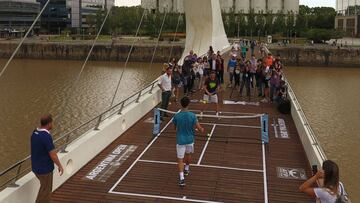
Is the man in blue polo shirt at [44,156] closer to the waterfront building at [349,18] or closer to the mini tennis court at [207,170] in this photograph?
the mini tennis court at [207,170]

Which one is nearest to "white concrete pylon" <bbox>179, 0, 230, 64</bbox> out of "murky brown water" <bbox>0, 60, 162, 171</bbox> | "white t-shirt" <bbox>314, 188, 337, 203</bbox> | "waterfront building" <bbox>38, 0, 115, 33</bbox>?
"murky brown water" <bbox>0, 60, 162, 171</bbox>

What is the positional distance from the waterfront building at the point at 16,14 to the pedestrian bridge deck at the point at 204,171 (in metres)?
89.8

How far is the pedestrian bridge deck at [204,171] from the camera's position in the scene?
798cm

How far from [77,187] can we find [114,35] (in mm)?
77318

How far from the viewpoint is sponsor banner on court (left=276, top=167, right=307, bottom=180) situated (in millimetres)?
9039

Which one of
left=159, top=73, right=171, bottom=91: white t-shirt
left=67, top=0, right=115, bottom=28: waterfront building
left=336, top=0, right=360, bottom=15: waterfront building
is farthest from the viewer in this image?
left=67, top=0, right=115, bottom=28: waterfront building

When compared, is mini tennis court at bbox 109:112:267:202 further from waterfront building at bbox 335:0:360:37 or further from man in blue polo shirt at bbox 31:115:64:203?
waterfront building at bbox 335:0:360:37

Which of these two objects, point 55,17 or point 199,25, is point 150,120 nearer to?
point 199,25

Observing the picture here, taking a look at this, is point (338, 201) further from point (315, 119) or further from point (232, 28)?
point (232, 28)

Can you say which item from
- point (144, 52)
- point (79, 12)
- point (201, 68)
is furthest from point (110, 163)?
point (79, 12)

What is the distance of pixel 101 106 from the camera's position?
A: 82.5ft

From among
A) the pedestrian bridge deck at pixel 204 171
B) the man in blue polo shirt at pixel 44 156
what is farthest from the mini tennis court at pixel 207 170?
the man in blue polo shirt at pixel 44 156

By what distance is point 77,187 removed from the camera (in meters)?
8.27

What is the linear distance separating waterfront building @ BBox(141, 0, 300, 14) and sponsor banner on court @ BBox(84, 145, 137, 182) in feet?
320
